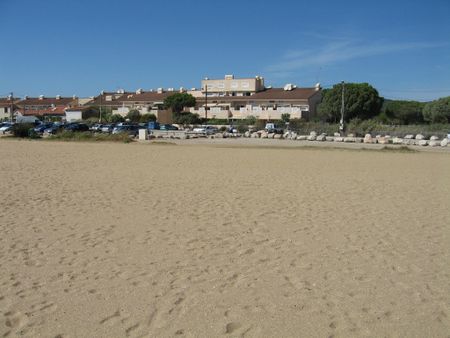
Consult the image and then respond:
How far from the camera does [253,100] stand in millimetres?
84688

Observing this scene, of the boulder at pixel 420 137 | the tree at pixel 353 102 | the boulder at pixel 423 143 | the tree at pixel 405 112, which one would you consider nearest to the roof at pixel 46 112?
the tree at pixel 353 102

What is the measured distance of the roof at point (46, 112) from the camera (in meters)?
100

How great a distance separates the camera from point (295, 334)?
400 centimetres

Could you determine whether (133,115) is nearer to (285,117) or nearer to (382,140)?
(285,117)

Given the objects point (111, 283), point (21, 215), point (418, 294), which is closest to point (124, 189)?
point (21, 215)

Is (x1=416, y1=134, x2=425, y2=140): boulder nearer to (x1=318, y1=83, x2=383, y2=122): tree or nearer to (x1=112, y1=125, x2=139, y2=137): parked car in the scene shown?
(x1=112, y1=125, x2=139, y2=137): parked car

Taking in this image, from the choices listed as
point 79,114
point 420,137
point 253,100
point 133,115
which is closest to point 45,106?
point 79,114

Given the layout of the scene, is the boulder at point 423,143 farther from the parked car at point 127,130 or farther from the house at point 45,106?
the house at point 45,106

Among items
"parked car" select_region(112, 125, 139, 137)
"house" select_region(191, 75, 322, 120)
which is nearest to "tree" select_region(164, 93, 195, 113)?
"house" select_region(191, 75, 322, 120)

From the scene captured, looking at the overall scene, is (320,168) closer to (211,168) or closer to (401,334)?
(211,168)

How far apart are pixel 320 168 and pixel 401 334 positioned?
15.0 metres

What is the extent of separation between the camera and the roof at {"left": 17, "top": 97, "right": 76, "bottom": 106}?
11075cm

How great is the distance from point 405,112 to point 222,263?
75104mm

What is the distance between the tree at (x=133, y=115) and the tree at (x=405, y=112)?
4184 cm
